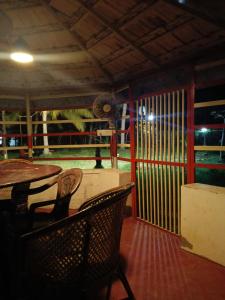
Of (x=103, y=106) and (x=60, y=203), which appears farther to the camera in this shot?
(x=103, y=106)

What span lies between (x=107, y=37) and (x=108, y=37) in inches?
0.7

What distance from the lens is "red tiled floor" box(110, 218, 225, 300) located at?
2543 mm

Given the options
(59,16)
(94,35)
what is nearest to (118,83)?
(94,35)

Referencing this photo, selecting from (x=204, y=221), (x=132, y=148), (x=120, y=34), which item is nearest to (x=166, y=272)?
(x=204, y=221)

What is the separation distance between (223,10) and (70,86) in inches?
135

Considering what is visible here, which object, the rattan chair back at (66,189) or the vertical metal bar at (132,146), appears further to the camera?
the vertical metal bar at (132,146)

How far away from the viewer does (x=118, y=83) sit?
16.7 feet

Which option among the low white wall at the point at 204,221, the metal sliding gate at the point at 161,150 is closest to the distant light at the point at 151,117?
the metal sliding gate at the point at 161,150

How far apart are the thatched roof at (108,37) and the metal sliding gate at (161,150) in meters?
0.60

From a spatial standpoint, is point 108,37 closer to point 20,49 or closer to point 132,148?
point 20,49

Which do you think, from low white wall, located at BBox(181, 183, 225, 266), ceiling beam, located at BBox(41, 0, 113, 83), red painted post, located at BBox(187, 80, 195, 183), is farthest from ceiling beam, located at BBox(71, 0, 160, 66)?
low white wall, located at BBox(181, 183, 225, 266)

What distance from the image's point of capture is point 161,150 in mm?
4258

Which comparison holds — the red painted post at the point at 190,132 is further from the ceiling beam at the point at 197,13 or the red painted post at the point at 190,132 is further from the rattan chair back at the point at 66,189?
the rattan chair back at the point at 66,189

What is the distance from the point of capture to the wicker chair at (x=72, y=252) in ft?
4.96
